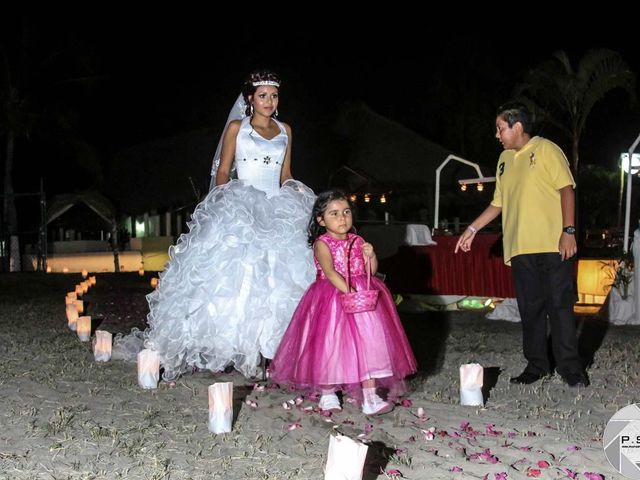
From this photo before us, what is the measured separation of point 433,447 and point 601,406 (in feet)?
4.84

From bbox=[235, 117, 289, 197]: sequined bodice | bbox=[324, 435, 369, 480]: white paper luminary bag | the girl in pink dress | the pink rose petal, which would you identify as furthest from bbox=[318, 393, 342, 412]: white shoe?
bbox=[235, 117, 289, 197]: sequined bodice

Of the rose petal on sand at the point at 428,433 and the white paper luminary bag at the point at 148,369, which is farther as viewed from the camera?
the white paper luminary bag at the point at 148,369

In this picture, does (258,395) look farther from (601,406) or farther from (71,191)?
(71,191)

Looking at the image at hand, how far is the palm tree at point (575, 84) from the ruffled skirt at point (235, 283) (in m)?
18.3

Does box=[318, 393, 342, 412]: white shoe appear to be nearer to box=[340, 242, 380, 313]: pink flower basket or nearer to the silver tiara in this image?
box=[340, 242, 380, 313]: pink flower basket

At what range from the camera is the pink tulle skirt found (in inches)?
175

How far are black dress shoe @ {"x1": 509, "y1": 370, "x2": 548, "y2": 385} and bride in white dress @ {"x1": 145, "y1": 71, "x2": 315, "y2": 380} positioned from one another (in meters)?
1.63

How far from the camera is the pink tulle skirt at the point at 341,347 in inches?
175

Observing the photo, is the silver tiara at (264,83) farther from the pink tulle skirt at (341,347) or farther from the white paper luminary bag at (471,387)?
the white paper luminary bag at (471,387)

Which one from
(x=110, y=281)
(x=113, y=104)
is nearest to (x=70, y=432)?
(x=110, y=281)

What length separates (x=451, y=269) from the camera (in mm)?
10719

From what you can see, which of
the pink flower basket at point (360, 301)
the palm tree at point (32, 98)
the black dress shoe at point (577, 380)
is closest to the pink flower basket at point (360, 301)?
the pink flower basket at point (360, 301)

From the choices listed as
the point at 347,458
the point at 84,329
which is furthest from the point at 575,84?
Answer: the point at 347,458

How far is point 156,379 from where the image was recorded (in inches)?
206
